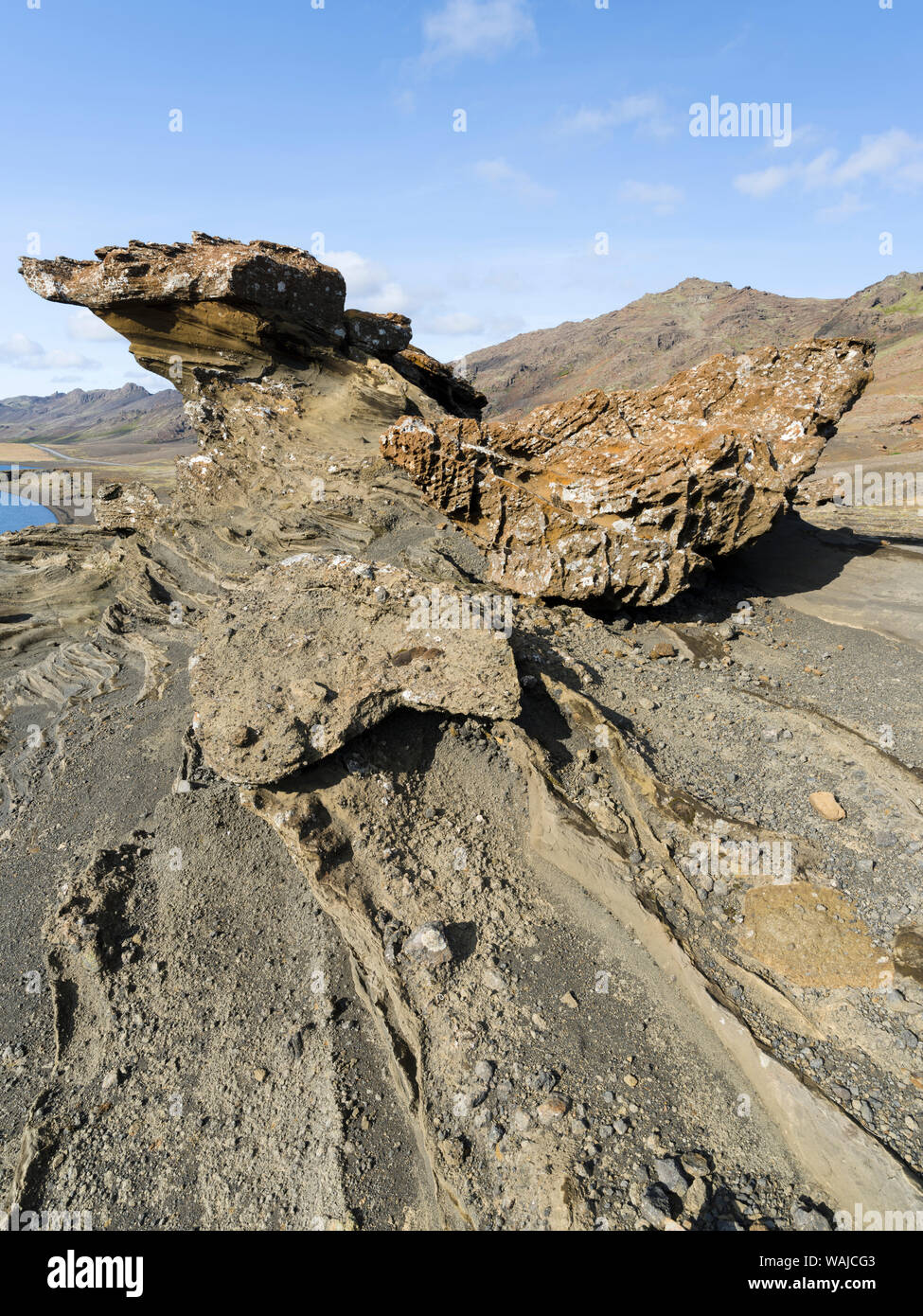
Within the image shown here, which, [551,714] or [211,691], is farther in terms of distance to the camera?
[551,714]

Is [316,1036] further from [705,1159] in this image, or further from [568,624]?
[568,624]

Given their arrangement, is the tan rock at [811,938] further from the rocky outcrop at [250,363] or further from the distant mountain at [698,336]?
the distant mountain at [698,336]

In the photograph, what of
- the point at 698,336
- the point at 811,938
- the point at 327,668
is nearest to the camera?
the point at 811,938

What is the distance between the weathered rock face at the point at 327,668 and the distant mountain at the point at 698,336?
55.7 meters

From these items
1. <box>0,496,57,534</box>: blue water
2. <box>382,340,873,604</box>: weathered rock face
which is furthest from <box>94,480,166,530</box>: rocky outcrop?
<box>0,496,57,534</box>: blue water

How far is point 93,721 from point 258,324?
8090mm

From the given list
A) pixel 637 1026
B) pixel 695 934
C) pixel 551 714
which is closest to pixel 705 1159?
pixel 637 1026

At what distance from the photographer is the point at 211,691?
5.59 m

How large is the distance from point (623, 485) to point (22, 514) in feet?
148

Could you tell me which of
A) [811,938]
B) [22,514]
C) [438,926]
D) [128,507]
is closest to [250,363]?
[128,507]

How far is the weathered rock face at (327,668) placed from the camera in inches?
207

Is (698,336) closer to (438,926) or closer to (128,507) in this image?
(128,507)

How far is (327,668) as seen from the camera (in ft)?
18.7

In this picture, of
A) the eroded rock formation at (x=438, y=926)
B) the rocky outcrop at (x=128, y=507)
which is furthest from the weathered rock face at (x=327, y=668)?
the rocky outcrop at (x=128, y=507)
